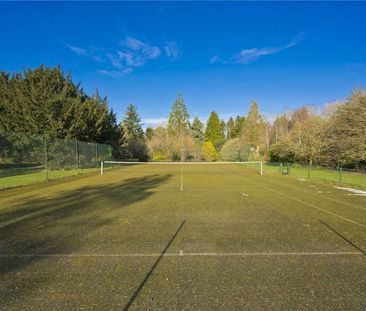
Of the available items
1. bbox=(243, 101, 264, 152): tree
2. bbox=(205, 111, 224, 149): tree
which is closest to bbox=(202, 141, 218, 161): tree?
bbox=(243, 101, 264, 152): tree

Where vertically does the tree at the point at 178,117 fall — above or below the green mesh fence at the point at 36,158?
above

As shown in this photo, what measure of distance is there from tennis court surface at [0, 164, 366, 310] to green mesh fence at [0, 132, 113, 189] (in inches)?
254

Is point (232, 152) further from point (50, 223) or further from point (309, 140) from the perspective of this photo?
point (50, 223)

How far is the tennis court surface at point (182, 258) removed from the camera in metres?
2.99

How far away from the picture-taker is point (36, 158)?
15500 mm

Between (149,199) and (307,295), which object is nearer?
(307,295)

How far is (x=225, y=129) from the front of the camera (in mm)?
97312

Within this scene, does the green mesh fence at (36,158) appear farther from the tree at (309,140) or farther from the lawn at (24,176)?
the tree at (309,140)

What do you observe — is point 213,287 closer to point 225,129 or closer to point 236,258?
point 236,258

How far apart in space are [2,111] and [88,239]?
73.9 feet

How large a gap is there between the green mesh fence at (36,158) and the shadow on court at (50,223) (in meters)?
5.01

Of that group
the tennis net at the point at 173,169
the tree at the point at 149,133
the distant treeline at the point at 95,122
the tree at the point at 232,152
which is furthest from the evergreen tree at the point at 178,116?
the tennis net at the point at 173,169

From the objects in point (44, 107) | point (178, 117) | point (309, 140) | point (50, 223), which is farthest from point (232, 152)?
point (50, 223)

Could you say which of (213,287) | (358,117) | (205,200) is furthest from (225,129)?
→ (213,287)
